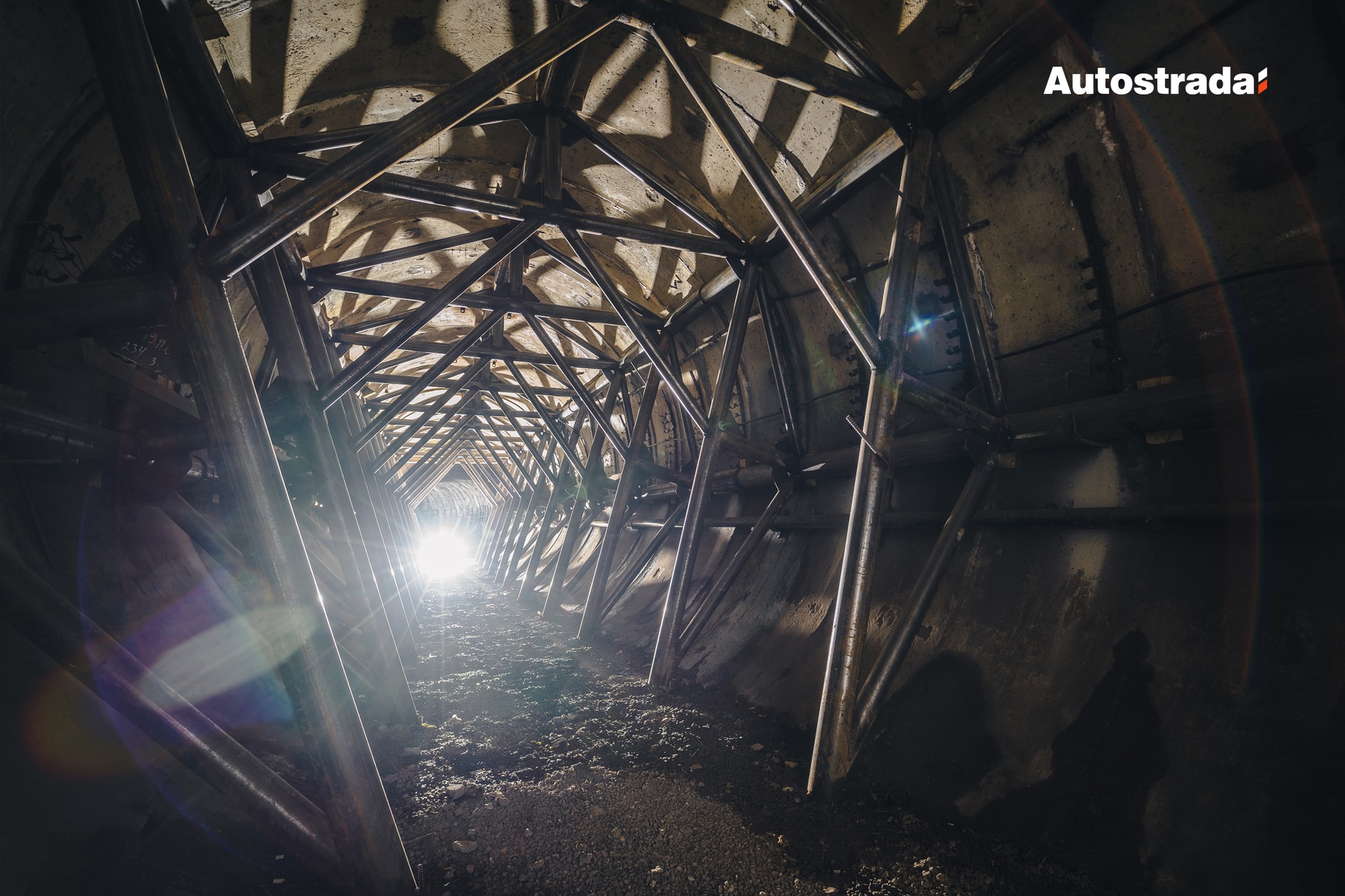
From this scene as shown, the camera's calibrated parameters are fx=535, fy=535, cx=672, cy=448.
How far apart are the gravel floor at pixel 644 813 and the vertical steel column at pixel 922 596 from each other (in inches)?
15.0

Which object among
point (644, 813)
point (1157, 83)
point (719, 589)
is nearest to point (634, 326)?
point (719, 589)

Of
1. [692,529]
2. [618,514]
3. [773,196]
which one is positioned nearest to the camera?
[773,196]

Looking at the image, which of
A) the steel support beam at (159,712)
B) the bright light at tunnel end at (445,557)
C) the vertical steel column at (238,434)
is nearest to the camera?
the steel support beam at (159,712)

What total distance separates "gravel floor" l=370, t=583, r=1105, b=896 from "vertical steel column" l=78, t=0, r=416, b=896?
1.61ft

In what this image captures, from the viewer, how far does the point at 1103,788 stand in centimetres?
203

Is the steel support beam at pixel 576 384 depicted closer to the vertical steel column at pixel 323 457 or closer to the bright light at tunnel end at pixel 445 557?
the vertical steel column at pixel 323 457

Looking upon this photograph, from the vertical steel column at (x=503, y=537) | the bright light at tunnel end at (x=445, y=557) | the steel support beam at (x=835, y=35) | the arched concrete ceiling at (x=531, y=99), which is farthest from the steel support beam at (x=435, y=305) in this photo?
the bright light at tunnel end at (x=445, y=557)

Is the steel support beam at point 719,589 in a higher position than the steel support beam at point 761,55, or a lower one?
lower

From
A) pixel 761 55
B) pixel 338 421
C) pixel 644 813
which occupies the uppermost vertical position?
pixel 761 55

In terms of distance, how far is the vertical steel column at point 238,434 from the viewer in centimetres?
178

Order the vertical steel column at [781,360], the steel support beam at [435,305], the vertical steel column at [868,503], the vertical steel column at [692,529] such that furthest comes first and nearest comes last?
the vertical steel column at [781,360] → the vertical steel column at [692,529] → the steel support beam at [435,305] → the vertical steel column at [868,503]

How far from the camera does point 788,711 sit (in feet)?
11.3

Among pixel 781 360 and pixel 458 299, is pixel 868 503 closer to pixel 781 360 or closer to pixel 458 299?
pixel 781 360

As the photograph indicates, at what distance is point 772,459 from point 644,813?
2.98m
